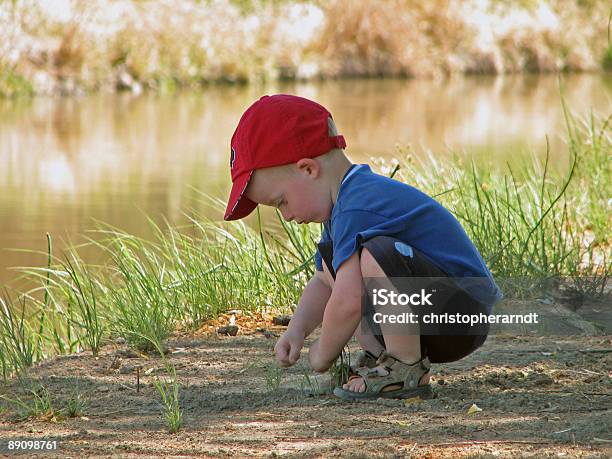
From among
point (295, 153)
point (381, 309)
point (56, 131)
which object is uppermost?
point (295, 153)

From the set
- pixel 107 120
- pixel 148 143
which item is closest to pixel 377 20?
pixel 107 120

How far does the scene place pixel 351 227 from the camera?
239 centimetres

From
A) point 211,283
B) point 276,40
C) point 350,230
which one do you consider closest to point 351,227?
point 350,230

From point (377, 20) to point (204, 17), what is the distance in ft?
15.0

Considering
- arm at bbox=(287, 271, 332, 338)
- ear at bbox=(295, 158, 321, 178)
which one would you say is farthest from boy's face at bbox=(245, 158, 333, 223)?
arm at bbox=(287, 271, 332, 338)

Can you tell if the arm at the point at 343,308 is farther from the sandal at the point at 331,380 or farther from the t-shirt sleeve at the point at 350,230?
the sandal at the point at 331,380

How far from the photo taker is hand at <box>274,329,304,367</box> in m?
2.52

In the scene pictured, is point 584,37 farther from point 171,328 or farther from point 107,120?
point 171,328

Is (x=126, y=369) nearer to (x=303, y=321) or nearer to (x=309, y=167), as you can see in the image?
(x=303, y=321)

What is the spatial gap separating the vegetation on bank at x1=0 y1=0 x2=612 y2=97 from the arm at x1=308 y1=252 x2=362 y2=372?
1264 cm

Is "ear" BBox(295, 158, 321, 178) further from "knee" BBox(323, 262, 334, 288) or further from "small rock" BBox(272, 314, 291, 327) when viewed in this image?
"small rock" BBox(272, 314, 291, 327)

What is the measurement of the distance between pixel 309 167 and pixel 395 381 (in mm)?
543

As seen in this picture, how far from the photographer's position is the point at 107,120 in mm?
11844

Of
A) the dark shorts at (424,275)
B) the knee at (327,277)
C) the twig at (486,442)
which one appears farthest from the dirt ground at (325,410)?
the knee at (327,277)
